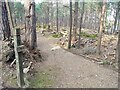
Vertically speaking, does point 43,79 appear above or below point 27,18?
below

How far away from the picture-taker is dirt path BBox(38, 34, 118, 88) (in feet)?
31.6

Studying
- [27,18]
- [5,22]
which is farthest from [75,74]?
[5,22]

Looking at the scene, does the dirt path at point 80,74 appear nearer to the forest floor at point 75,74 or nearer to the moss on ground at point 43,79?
the forest floor at point 75,74

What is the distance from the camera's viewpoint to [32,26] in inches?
468

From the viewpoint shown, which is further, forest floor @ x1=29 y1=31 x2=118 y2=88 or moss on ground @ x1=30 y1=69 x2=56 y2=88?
forest floor @ x1=29 y1=31 x2=118 y2=88

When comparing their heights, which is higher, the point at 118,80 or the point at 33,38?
the point at 33,38

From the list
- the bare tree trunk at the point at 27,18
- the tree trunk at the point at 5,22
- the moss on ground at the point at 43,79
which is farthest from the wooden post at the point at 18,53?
the tree trunk at the point at 5,22

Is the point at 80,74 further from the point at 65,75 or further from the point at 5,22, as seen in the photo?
the point at 5,22

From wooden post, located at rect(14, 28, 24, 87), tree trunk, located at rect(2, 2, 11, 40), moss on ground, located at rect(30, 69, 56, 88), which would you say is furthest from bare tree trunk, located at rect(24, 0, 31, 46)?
wooden post, located at rect(14, 28, 24, 87)

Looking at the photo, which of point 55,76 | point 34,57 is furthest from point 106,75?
point 34,57

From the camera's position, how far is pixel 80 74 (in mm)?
10727

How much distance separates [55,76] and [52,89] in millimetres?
1129

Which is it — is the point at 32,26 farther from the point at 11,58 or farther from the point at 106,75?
the point at 106,75

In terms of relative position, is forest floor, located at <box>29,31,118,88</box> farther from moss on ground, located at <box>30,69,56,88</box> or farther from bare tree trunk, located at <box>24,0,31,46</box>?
bare tree trunk, located at <box>24,0,31,46</box>
